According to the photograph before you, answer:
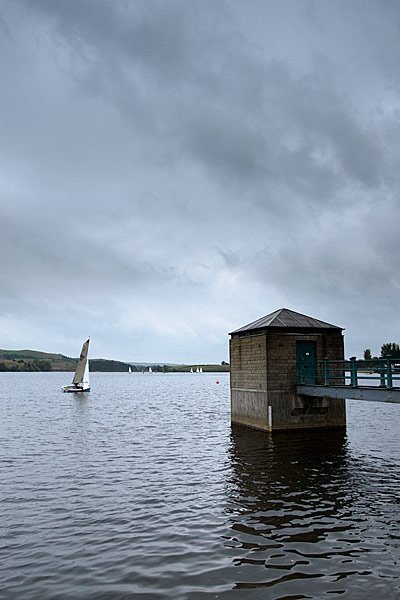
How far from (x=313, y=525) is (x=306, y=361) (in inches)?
627

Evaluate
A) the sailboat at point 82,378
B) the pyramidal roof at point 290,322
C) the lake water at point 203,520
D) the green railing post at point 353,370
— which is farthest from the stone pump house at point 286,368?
the sailboat at point 82,378

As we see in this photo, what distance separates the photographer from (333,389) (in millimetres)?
23562

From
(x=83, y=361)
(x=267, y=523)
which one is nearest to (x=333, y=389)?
(x=267, y=523)

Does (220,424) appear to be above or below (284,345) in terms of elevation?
below

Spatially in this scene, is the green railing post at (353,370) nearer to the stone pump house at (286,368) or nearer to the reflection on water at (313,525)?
the reflection on water at (313,525)

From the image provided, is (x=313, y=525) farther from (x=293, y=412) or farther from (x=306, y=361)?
(x=306, y=361)

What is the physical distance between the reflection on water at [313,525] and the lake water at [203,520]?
0.04 m

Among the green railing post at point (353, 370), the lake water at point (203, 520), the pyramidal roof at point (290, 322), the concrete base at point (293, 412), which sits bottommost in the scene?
the lake water at point (203, 520)

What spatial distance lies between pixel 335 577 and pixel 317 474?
360 inches

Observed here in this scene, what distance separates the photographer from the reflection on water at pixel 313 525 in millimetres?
9438

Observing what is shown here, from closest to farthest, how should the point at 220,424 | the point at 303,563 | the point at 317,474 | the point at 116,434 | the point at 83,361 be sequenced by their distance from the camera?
1. the point at 303,563
2. the point at 317,474
3. the point at 116,434
4. the point at 220,424
5. the point at 83,361

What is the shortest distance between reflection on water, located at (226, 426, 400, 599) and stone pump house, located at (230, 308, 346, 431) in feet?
15.7

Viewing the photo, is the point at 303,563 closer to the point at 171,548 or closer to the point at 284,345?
the point at 171,548

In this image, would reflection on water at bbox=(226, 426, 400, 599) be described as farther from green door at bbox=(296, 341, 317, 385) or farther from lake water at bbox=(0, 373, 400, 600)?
green door at bbox=(296, 341, 317, 385)
